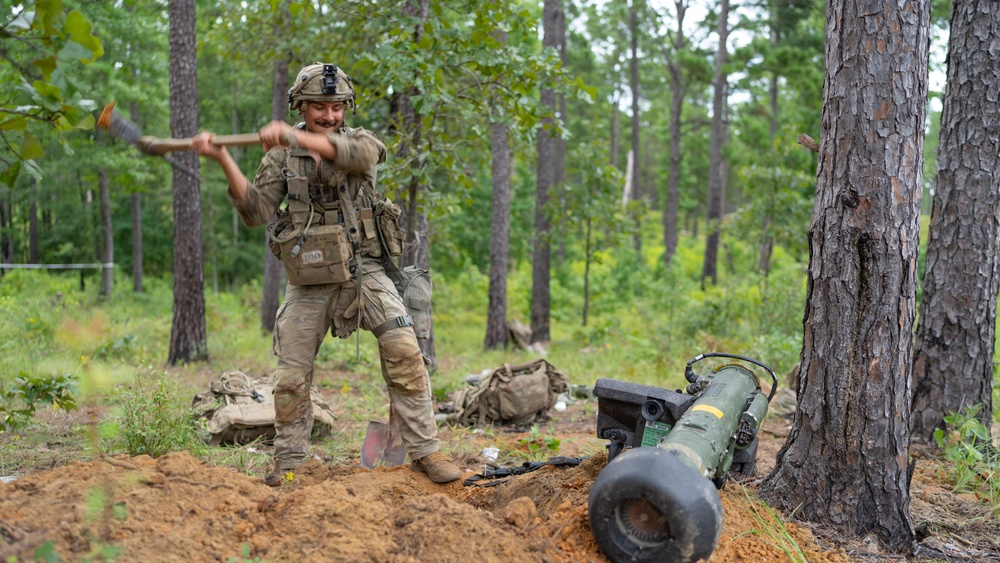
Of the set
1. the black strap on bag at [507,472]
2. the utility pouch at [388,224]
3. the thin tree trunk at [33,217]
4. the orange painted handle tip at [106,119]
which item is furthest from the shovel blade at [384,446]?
the thin tree trunk at [33,217]

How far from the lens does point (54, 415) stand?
641 centimetres

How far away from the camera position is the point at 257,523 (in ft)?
9.73

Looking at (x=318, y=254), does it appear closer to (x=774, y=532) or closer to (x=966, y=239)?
(x=774, y=532)

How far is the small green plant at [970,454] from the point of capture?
4613 mm

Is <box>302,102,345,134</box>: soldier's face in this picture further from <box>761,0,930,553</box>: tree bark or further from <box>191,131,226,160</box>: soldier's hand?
<box>761,0,930,553</box>: tree bark

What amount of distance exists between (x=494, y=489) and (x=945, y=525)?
2469 millimetres

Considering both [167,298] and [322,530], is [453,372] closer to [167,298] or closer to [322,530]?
[322,530]

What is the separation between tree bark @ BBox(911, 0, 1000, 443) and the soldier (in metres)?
3.75

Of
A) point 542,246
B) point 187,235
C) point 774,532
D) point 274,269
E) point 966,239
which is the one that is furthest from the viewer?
point 542,246

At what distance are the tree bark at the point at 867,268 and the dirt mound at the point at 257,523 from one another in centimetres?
56

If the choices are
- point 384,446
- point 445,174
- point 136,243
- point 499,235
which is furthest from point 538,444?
point 136,243

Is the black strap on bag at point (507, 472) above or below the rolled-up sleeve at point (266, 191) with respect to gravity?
below

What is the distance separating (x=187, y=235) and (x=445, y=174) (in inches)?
131

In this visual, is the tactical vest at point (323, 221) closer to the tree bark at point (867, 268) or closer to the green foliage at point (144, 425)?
the green foliage at point (144, 425)
